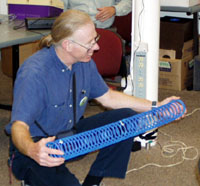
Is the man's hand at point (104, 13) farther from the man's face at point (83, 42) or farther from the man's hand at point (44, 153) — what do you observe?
the man's hand at point (44, 153)

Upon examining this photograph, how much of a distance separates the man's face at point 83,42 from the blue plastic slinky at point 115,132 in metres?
0.38

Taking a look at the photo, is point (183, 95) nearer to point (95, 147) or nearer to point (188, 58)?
point (188, 58)

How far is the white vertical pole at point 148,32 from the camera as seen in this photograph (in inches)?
115

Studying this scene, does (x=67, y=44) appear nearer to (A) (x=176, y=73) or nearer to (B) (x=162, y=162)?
(B) (x=162, y=162)

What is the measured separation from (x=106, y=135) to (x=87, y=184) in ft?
1.68

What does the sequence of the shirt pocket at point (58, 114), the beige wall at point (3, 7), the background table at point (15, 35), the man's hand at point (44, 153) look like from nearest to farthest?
1. the man's hand at point (44, 153)
2. the shirt pocket at point (58, 114)
3. the background table at point (15, 35)
4. the beige wall at point (3, 7)

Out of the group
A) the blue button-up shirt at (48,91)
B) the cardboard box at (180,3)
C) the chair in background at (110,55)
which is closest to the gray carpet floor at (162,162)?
the chair in background at (110,55)

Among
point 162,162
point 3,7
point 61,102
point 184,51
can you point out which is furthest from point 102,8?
point 3,7

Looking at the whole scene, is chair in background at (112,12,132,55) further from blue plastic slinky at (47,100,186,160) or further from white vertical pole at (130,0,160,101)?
blue plastic slinky at (47,100,186,160)

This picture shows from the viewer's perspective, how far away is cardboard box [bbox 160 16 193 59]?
429 centimetres

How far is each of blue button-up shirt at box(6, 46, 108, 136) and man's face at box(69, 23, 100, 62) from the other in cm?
9

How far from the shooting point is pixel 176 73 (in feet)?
14.3

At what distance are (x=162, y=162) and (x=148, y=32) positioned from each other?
0.84 metres

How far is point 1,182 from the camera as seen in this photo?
2.76 meters
